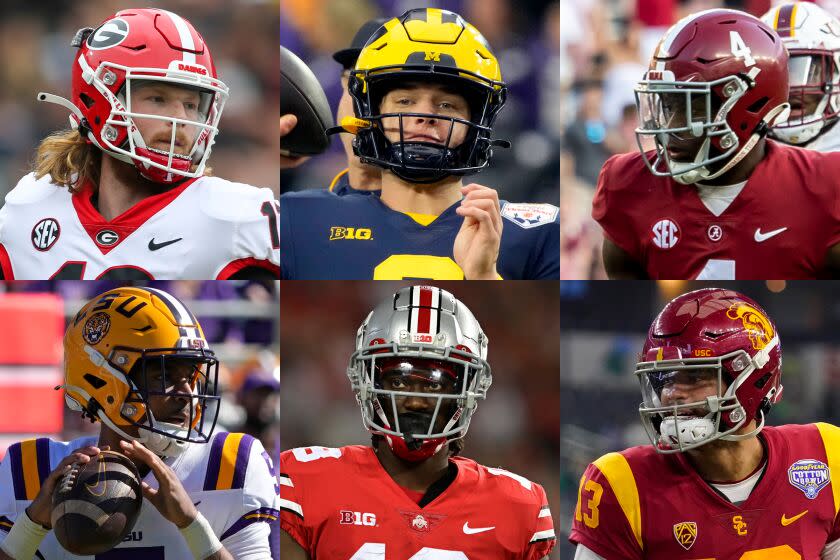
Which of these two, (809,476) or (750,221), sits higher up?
(750,221)

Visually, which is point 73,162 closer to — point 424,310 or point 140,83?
point 140,83

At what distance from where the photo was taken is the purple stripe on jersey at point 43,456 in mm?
3600

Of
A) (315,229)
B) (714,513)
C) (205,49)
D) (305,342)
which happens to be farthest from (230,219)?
(714,513)

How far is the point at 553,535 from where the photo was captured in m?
3.50

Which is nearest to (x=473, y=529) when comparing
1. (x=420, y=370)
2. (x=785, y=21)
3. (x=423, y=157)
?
(x=420, y=370)

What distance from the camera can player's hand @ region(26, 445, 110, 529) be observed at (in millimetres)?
3318

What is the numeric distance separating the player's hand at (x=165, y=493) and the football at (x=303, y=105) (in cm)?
137

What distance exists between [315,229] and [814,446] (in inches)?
67.0

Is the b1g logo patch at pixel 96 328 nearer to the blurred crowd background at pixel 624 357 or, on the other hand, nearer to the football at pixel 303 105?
the football at pixel 303 105

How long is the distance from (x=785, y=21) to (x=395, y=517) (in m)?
2.34

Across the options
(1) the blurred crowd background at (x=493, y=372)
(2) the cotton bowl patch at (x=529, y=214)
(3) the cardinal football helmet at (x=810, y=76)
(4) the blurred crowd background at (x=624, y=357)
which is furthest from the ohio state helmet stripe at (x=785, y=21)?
(4) the blurred crowd background at (x=624, y=357)

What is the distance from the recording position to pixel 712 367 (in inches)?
134

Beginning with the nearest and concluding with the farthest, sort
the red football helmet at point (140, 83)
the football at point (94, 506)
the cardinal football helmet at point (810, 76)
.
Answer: the football at point (94, 506) < the red football helmet at point (140, 83) < the cardinal football helmet at point (810, 76)

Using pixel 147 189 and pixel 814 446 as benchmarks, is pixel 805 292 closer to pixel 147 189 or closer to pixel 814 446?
pixel 814 446
